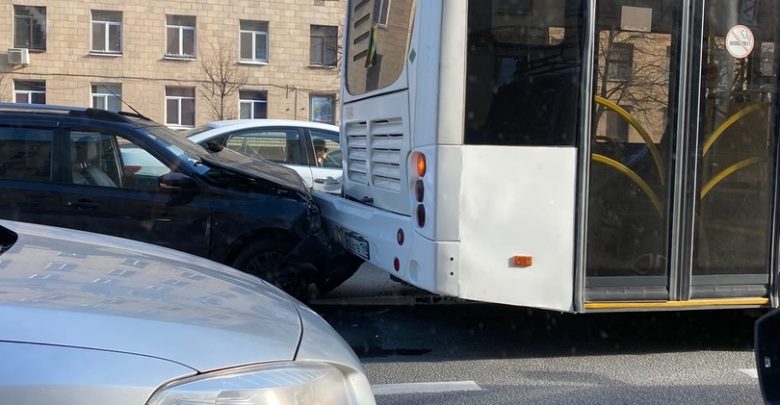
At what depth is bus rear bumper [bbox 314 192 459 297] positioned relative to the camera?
463 cm

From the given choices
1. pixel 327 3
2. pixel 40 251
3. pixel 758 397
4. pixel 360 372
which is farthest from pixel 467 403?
pixel 327 3

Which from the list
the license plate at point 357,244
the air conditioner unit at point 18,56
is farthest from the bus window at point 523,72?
the air conditioner unit at point 18,56

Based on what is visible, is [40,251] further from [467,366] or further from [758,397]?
[758,397]

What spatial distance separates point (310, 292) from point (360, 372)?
4.73m

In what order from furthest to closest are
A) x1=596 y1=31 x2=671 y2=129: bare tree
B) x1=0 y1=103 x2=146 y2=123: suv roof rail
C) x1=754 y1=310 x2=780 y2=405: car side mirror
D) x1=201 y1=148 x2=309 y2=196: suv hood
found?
1. x1=201 y1=148 x2=309 y2=196: suv hood
2. x1=0 y1=103 x2=146 y2=123: suv roof rail
3. x1=596 y1=31 x2=671 y2=129: bare tree
4. x1=754 y1=310 x2=780 y2=405: car side mirror

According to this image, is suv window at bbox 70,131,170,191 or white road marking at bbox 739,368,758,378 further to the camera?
suv window at bbox 70,131,170,191

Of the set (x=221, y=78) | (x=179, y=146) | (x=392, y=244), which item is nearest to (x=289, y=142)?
(x=179, y=146)

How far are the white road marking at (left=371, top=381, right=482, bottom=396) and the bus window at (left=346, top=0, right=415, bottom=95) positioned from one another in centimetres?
209

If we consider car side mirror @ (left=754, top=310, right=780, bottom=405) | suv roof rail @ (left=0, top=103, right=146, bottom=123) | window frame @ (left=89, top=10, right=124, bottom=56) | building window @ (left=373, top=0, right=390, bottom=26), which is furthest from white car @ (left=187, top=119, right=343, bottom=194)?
window frame @ (left=89, top=10, right=124, bottom=56)

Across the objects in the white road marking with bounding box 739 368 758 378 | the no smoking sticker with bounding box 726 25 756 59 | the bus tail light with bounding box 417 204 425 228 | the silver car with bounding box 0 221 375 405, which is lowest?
the white road marking with bounding box 739 368 758 378

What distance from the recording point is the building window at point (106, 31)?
29859mm

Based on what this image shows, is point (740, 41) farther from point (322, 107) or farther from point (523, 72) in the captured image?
point (322, 107)

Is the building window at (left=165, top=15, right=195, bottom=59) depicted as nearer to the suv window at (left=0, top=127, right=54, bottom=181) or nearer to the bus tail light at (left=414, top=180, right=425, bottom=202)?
the suv window at (left=0, top=127, right=54, bottom=181)

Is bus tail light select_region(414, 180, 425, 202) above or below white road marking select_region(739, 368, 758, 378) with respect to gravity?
above
